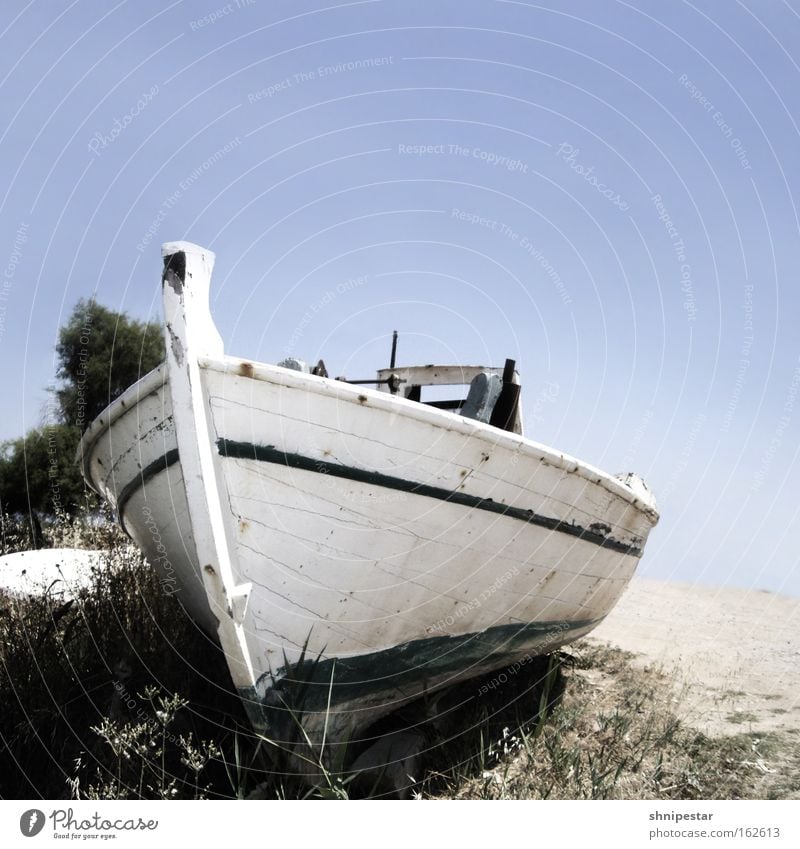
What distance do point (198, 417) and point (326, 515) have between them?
744 millimetres

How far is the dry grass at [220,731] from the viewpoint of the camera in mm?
4426

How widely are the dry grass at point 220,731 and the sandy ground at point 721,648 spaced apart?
1.12 ft

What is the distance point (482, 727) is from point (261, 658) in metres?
1.89

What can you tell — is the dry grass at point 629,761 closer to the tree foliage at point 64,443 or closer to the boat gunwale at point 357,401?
the boat gunwale at point 357,401

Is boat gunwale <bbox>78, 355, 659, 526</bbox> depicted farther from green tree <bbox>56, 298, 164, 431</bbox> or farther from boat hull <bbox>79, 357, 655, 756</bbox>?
green tree <bbox>56, 298, 164, 431</bbox>

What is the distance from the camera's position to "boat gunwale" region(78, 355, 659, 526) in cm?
380

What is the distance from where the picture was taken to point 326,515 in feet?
13.0

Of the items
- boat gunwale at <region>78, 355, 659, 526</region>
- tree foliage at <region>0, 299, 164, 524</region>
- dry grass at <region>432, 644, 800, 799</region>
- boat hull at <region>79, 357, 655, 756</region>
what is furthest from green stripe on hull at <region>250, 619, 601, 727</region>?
tree foliage at <region>0, 299, 164, 524</region>

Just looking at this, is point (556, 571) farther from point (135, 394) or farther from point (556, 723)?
point (135, 394)

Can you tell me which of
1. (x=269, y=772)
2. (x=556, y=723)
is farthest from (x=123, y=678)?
(x=556, y=723)

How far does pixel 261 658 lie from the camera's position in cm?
404

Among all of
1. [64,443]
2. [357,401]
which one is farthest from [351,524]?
A: [64,443]

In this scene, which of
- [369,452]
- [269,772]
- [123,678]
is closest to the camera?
[369,452]

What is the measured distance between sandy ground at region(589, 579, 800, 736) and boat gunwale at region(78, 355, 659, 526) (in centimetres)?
255
